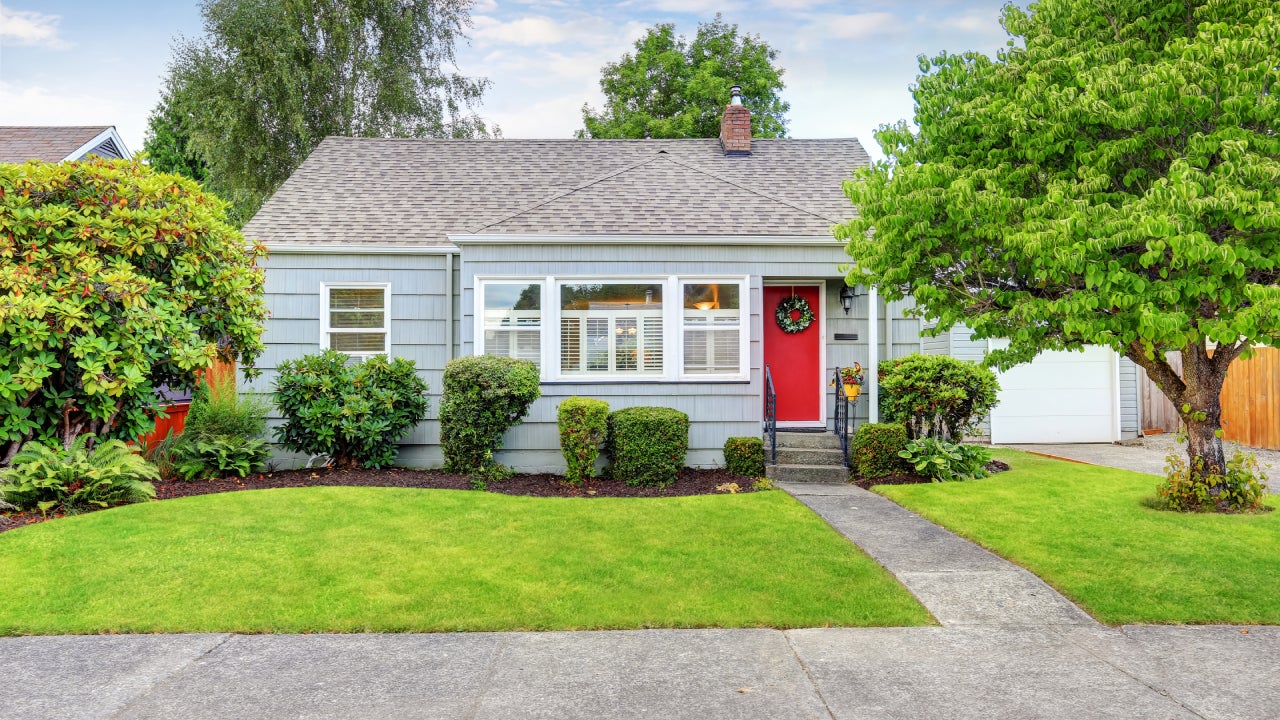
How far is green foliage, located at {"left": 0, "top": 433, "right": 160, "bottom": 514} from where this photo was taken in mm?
6516

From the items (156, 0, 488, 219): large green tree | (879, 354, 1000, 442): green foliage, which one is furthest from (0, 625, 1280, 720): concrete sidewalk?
(156, 0, 488, 219): large green tree

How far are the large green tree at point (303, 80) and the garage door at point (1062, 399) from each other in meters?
16.3

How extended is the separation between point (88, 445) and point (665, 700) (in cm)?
736

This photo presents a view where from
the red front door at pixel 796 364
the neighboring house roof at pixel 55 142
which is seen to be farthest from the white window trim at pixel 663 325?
the neighboring house roof at pixel 55 142

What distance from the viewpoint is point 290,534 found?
5.95 meters

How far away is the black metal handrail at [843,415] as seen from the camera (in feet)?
30.8

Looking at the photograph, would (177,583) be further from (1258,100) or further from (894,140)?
(1258,100)

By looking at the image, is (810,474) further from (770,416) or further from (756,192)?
(756,192)

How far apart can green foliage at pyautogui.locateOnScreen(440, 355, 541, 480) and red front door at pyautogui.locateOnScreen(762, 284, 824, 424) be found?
12.1ft

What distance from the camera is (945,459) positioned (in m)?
8.88

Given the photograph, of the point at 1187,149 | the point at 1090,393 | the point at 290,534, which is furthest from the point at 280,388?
the point at 1090,393

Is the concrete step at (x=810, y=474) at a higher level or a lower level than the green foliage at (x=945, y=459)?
lower

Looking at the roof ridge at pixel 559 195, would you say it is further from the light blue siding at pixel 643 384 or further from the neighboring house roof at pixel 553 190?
the light blue siding at pixel 643 384

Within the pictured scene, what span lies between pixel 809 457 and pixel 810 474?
0.35 metres
